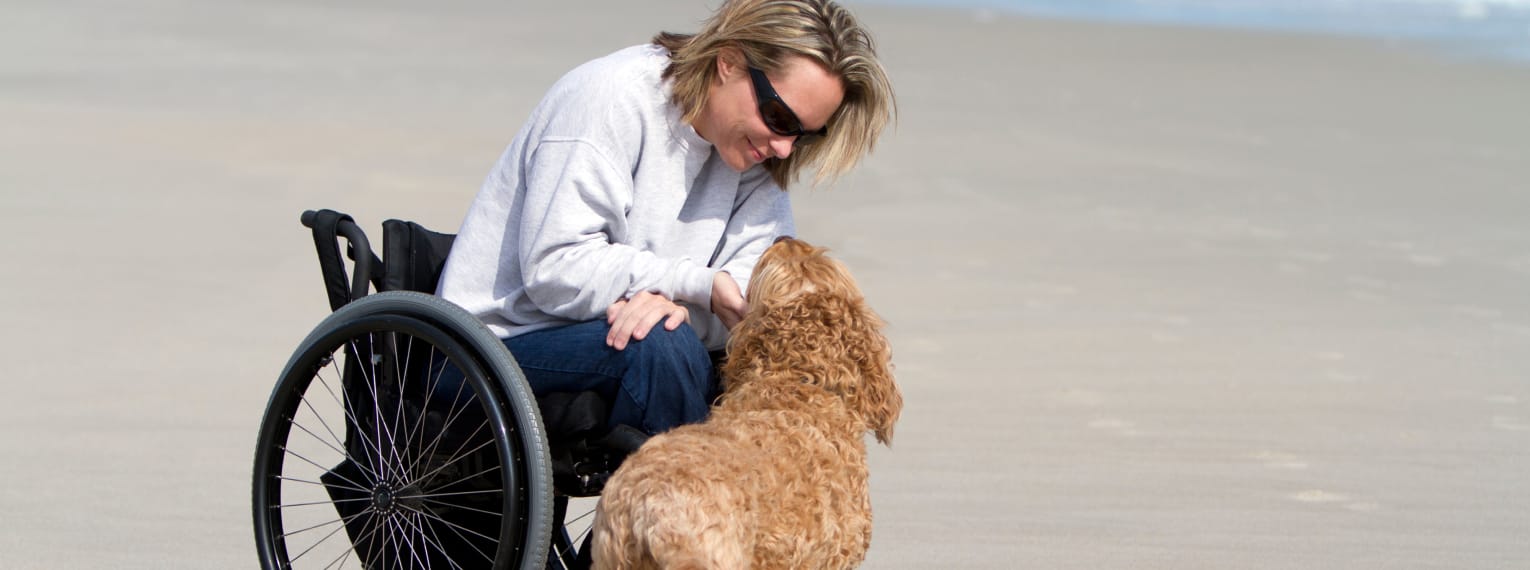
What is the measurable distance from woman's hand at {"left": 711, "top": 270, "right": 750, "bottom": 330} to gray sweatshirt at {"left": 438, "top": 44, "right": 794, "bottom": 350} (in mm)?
18

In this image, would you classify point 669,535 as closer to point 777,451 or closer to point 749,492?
point 749,492

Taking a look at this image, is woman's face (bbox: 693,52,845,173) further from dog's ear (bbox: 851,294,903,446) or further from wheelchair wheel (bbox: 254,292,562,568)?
wheelchair wheel (bbox: 254,292,562,568)

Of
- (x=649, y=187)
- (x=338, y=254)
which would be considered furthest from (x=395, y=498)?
(x=649, y=187)

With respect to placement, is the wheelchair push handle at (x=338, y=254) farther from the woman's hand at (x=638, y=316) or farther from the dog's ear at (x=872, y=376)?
the dog's ear at (x=872, y=376)

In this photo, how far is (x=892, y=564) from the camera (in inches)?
177

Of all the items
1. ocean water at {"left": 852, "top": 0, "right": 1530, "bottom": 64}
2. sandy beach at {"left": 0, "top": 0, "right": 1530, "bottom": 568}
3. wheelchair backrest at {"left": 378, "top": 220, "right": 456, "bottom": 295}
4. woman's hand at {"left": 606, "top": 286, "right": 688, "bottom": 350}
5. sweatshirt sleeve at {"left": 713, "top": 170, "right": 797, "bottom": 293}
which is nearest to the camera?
woman's hand at {"left": 606, "top": 286, "right": 688, "bottom": 350}

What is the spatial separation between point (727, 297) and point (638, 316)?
22cm

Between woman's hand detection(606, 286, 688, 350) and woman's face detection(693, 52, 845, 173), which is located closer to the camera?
woman's hand detection(606, 286, 688, 350)

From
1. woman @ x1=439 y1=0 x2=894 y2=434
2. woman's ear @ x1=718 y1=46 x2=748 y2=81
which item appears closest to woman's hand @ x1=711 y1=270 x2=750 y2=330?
woman @ x1=439 y1=0 x2=894 y2=434

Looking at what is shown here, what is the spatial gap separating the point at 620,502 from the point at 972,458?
3053 mm

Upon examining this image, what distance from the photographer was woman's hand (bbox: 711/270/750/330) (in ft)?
10.4

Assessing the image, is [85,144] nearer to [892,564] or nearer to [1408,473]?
[892,564]

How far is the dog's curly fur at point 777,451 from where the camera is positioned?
262 cm

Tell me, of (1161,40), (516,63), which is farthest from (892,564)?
(1161,40)
